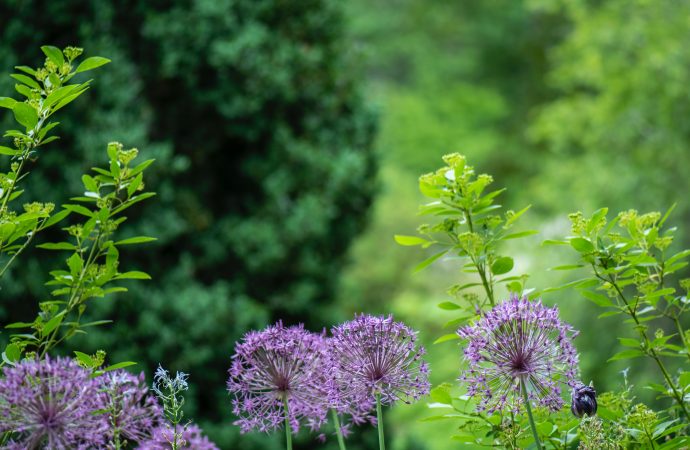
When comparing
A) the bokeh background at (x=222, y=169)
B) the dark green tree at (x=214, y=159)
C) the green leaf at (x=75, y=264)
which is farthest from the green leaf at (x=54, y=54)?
the dark green tree at (x=214, y=159)

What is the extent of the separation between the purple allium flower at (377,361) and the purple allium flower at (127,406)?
0.34 m

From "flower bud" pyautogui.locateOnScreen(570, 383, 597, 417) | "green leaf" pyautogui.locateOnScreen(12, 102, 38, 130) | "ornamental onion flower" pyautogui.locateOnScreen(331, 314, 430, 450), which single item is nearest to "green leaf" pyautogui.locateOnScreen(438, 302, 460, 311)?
"ornamental onion flower" pyautogui.locateOnScreen(331, 314, 430, 450)

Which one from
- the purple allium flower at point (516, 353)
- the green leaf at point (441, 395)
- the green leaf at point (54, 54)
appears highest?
the green leaf at point (54, 54)

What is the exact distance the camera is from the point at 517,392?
1.49 meters

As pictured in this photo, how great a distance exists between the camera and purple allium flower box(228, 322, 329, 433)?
4.74 feet

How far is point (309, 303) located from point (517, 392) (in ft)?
15.8

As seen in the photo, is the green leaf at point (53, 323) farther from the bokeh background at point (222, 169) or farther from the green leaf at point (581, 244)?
the bokeh background at point (222, 169)

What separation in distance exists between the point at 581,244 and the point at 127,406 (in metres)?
0.87

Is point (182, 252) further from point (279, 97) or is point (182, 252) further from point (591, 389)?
point (591, 389)

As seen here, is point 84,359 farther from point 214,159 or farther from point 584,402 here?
point 214,159

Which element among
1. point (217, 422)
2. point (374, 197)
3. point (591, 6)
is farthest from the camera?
point (591, 6)

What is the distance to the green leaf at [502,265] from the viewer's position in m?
1.68

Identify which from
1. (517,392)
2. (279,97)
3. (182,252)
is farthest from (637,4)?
(517,392)

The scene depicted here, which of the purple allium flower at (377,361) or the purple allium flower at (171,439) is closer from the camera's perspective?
the purple allium flower at (171,439)
